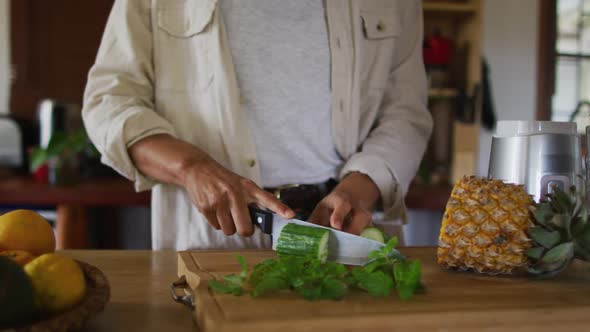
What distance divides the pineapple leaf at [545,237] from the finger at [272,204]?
37 centimetres

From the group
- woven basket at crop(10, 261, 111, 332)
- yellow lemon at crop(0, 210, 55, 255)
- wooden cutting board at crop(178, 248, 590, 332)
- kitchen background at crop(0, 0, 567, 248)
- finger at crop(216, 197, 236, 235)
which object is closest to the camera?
woven basket at crop(10, 261, 111, 332)

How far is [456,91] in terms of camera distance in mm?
3023

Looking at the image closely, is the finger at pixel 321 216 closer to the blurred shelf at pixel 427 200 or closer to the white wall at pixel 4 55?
the blurred shelf at pixel 427 200

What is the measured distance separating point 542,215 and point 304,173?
0.56 m

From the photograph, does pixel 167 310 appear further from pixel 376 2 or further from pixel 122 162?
pixel 376 2

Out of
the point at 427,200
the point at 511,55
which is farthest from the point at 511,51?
the point at 427,200

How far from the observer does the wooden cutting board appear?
0.67 metres

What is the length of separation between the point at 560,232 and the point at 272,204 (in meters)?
0.45

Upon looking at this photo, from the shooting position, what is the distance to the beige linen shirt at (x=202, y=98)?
3.97ft

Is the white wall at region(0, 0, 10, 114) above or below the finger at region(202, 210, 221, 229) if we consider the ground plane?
above

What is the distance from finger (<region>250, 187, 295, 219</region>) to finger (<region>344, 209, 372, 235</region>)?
150 millimetres

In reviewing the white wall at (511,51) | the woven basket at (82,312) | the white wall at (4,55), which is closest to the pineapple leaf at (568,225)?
the woven basket at (82,312)

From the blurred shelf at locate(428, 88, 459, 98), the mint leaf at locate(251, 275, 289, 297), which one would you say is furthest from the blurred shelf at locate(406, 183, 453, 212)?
the mint leaf at locate(251, 275, 289, 297)

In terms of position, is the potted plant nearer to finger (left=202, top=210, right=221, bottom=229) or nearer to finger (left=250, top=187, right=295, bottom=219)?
finger (left=202, top=210, right=221, bottom=229)
